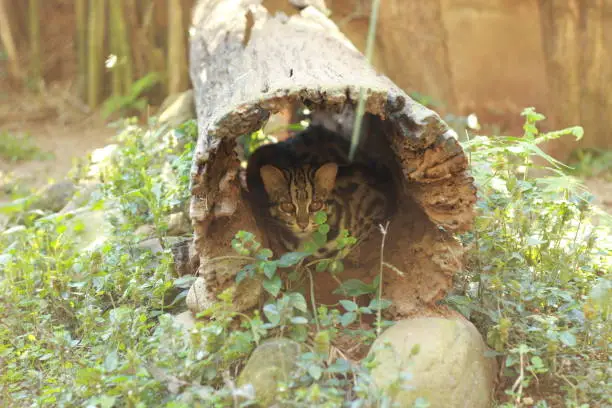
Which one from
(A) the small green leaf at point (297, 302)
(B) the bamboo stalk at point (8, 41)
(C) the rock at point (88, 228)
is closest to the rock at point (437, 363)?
(A) the small green leaf at point (297, 302)

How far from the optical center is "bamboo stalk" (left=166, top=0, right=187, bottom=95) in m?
7.80

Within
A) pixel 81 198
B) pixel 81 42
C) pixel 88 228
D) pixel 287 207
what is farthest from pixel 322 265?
pixel 81 42

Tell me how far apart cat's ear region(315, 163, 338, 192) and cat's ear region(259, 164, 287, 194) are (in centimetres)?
21

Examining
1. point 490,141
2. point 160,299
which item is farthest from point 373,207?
point 160,299

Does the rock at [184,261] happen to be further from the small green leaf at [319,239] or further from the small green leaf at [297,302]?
the small green leaf at [297,302]

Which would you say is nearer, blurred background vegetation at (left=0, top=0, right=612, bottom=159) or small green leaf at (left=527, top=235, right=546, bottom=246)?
small green leaf at (left=527, top=235, right=546, bottom=246)

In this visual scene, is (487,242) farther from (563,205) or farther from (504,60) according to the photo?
(504,60)

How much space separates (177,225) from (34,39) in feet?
17.6

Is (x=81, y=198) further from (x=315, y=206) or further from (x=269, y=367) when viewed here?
(x=269, y=367)

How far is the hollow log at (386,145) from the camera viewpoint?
3.08m

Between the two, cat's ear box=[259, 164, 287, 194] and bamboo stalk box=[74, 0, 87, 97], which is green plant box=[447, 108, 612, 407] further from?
bamboo stalk box=[74, 0, 87, 97]

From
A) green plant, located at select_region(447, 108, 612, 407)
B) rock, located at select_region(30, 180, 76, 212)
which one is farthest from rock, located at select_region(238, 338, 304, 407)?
rock, located at select_region(30, 180, 76, 212)

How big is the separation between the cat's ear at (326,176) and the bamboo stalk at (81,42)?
5.26 m

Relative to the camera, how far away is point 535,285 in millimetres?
3482
